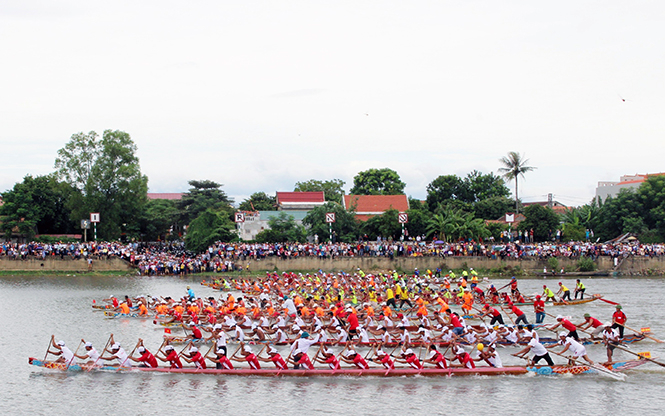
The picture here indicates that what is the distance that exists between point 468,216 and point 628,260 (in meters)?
12.7

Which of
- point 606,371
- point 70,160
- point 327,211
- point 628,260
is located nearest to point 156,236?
point 70,160

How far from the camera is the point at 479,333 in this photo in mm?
17922

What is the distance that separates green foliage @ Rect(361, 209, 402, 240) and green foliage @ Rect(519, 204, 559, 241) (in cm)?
1200

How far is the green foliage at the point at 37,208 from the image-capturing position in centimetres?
5025

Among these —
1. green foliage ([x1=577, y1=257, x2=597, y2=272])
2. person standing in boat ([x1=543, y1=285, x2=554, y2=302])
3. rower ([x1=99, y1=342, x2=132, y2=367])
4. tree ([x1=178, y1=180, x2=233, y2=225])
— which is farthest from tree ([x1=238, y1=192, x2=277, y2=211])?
rower ([x1=99, y1=342, x2=132, y2=367])

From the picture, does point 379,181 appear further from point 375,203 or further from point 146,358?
point 146,358

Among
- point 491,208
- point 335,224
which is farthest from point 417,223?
point 491,208

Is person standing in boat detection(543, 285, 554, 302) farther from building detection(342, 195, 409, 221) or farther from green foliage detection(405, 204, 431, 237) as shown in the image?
building detection(342, 195, 409, 221)

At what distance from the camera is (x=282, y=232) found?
4891 cm

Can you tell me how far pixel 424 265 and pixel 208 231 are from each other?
61.5ft

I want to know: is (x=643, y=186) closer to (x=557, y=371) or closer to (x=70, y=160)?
(x=557, y=371)

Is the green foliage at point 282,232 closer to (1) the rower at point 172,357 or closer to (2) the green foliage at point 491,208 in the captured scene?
(2) the green foliage at point 491,208

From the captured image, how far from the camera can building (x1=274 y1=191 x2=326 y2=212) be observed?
6516cm

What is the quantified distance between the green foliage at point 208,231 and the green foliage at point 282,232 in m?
2.77
